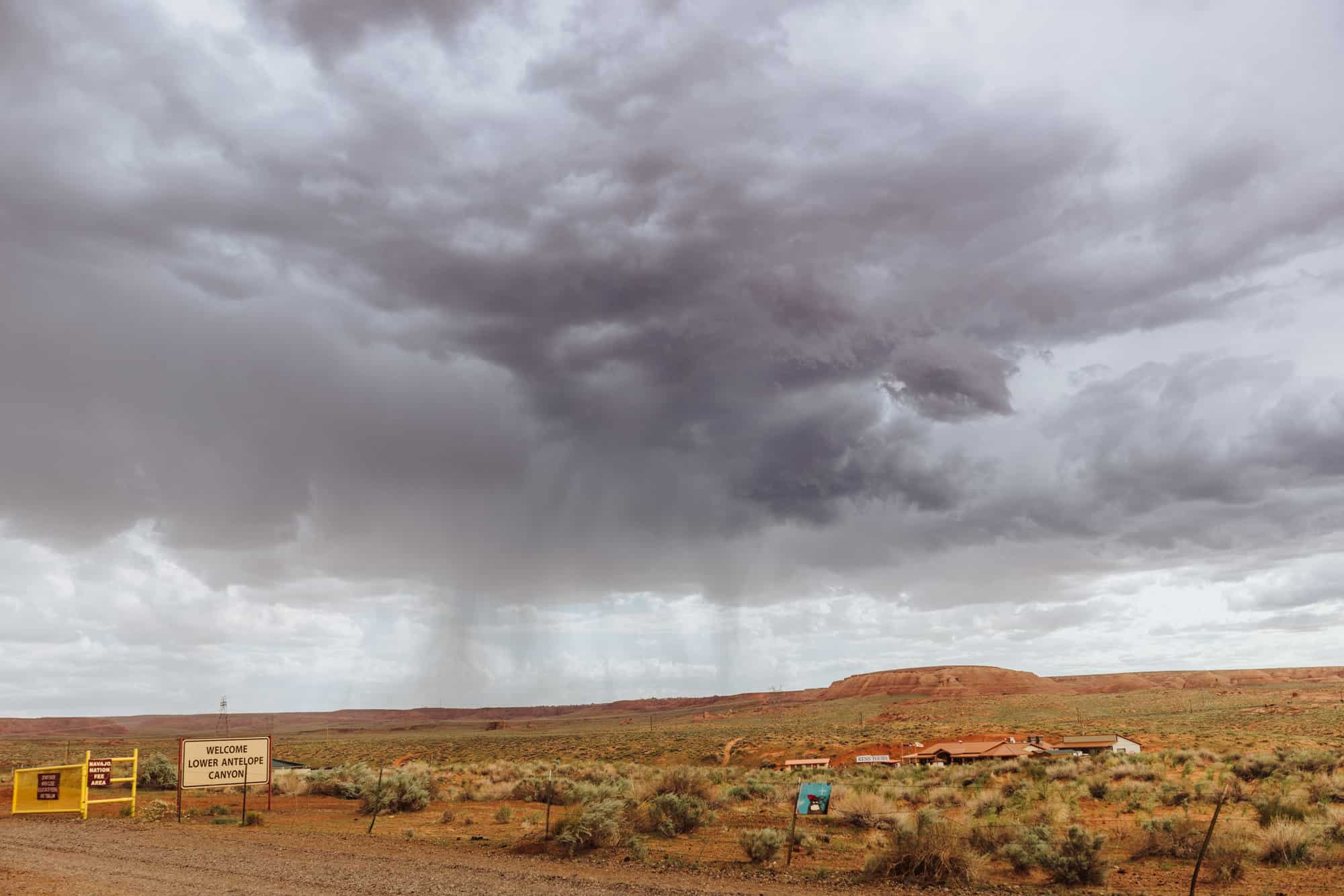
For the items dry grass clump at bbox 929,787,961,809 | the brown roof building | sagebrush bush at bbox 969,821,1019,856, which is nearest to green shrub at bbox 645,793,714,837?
sagebrush bush at bbox 969,821,1019,856

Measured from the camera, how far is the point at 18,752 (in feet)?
302

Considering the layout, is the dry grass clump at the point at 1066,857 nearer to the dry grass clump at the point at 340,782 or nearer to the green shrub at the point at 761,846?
the green shrub at the point at 761,846

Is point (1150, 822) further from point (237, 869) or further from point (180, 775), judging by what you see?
point (180, 775)

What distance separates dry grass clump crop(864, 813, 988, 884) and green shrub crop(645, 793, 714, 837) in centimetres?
771

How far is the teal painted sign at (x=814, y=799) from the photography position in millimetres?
22578

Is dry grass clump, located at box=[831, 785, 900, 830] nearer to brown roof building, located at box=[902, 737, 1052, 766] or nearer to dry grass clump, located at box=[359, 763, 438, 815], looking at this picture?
dry grass clump, located at box=[359, 763, 438, 815]

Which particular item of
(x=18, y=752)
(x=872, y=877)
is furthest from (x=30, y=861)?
(x=18, y=752)

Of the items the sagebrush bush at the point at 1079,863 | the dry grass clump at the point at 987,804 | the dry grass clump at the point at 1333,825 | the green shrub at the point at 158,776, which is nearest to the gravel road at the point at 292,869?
the sagebrush bush at the point at 1079,863

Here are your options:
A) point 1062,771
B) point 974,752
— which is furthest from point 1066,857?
point 974,752

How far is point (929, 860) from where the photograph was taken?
18.9m

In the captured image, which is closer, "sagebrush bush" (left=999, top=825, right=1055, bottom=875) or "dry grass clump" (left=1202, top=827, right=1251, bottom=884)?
"dry grass clump" (left=1202, top=827, right=1251, bottom=884)

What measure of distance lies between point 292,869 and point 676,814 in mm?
10360

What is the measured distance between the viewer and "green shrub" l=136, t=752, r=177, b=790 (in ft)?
146

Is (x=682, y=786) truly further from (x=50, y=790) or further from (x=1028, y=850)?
(x=50, y=790)
